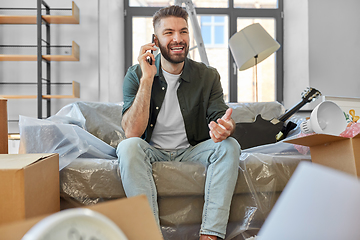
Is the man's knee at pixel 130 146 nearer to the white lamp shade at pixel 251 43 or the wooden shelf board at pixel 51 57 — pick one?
the white lamp shade at pixel 251 43

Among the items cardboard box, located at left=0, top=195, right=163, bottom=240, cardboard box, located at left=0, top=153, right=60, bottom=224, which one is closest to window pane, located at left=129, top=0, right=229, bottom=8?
cardboard box, located at left=0, top=153, right=60, bottom=224

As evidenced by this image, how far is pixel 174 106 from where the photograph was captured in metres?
1.48

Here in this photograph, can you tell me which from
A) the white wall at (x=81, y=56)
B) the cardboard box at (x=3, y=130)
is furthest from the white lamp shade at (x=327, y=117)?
the white wall at (x=81, y=56)

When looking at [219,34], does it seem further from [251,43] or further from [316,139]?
[316,139]

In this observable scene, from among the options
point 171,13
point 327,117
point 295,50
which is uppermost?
point 295,50

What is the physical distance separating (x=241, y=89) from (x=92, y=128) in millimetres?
1876

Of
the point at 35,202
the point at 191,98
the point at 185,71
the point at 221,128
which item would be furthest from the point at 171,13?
the point at 35,202

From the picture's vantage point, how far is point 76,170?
1266 mm

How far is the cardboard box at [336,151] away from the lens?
102 cm

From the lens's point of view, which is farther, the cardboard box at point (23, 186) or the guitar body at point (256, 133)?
the guitar body at point (256, 133)

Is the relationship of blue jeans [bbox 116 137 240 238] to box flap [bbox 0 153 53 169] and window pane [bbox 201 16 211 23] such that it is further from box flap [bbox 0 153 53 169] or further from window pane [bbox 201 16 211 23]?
window pane [bbox 201 16 211 23]

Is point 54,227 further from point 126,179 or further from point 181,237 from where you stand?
point 181,237

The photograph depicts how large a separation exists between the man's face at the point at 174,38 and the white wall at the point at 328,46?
6.07 feet

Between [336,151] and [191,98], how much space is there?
0.64 meters
